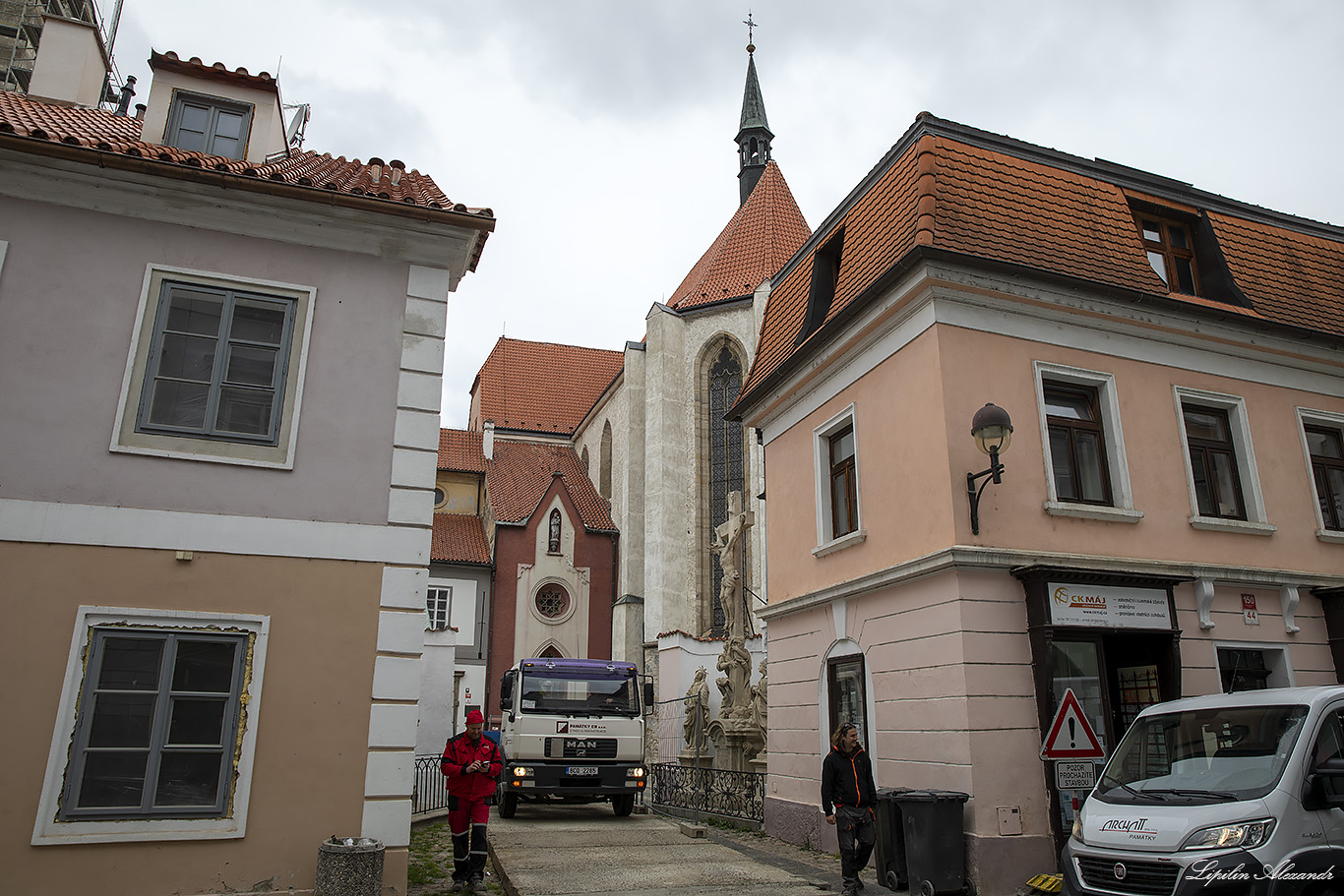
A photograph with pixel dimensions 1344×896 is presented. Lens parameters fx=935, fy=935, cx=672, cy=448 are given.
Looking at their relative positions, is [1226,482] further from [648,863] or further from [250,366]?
[250,366]

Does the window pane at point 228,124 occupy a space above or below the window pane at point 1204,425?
above

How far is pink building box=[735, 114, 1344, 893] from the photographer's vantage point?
938 centimetres

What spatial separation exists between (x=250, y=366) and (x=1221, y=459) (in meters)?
10.9

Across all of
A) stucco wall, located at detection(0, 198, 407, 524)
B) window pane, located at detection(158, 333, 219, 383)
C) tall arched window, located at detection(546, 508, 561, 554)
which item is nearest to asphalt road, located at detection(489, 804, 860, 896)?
stucco wall, located at detection(0, 198, 407, 524)

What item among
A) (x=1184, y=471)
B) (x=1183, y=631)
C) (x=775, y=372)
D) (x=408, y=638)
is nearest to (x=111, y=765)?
(x=408, y=638)

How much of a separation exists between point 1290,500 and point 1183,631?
274cm

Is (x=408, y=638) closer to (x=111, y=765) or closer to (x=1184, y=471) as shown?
(x=111, y=765)

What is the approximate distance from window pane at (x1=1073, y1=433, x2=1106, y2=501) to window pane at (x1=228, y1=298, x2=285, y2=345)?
842 cm

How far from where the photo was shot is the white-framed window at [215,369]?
24.9 ft

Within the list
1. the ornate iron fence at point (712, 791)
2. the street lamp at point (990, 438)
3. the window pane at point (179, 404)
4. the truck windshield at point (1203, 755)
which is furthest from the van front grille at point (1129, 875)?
the ornate iron fence at point (712, 791)

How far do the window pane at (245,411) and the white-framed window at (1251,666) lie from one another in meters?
10.0

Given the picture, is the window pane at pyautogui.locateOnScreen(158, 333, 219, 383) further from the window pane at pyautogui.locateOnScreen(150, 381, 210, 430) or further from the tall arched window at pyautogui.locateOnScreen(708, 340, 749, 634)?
the tall arched window at pyautogui.locateOnScreen(708, 340, 749, 634)

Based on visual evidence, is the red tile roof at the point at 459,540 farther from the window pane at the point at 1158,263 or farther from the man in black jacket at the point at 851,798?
the window pane at the point at 1158,263

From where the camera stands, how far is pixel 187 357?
7.88 metres
